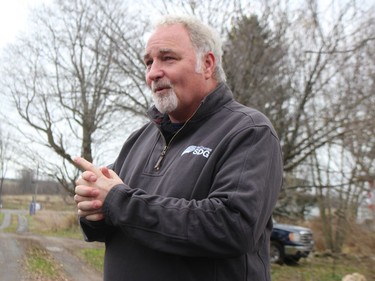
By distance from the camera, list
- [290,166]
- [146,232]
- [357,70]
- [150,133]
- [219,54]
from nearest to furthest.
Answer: [146,232], [219,54], [150,133], [357,70], [290,166]

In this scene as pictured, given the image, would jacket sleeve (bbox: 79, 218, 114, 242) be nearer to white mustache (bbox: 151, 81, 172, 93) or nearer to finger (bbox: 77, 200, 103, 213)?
finger (bbox: 77, 200, 103, 213)

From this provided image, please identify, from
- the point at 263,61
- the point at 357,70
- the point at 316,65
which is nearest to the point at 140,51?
the point at 263,61

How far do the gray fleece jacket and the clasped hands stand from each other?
4cm

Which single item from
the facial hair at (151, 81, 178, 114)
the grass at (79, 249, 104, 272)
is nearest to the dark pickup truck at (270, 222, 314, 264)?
the grass at (79, 249, 104, 272)

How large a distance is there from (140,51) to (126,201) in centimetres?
1382

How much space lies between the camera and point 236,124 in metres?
1.84

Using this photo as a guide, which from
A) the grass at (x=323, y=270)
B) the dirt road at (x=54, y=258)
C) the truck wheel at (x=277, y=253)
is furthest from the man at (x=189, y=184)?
the truck wheel at (x=277, y=253)

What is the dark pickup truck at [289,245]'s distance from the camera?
13.6 m

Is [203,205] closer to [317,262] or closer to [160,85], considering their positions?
[160,85]

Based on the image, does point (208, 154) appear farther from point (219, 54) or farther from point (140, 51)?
point (140, 51)

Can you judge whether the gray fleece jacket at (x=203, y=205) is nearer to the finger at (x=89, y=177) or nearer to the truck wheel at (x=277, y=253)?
the finger at (x=89, y=177)

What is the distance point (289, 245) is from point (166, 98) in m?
12.6

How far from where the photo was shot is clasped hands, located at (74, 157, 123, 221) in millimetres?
1711

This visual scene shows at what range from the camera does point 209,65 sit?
2.10m
